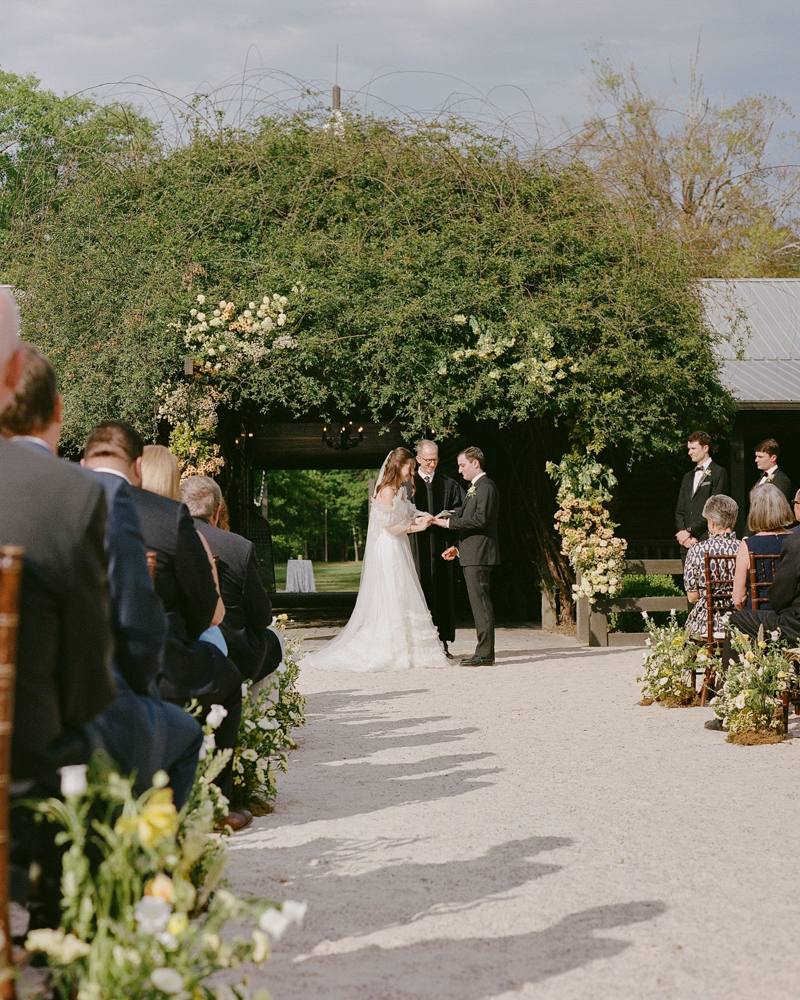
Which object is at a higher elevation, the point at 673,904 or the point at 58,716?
the point at 58,716

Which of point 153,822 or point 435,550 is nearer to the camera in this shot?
point 153,822

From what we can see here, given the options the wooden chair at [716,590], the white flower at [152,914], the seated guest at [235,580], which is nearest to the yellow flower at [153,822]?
the white flower at [152,914]

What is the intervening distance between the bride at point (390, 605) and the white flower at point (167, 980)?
8244 millimetres

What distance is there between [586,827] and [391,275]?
25.7 feet

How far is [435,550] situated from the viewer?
11492 mm

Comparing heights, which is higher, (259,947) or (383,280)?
(383,280)

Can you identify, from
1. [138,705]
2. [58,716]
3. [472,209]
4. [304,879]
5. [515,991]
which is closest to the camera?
[58,716]

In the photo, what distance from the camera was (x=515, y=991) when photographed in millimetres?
2947

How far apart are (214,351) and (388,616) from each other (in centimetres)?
328

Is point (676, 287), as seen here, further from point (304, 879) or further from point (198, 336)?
point (304, 879)

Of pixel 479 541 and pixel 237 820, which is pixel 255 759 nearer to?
pixel 237 820

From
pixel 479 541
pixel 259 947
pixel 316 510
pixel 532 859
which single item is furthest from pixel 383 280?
pixel 316 510

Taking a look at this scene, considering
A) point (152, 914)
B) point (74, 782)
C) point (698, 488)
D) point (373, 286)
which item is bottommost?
point (152, 914)

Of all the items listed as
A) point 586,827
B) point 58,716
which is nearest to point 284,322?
point 586,827
